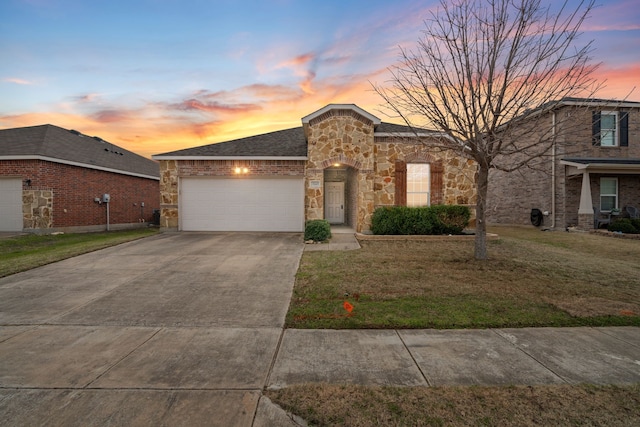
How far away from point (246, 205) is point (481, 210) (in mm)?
9834

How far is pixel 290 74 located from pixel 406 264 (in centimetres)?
1013

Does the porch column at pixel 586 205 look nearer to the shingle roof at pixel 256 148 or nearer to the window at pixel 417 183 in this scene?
the window at pixel 417 183

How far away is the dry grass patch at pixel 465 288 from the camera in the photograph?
3.99 meters

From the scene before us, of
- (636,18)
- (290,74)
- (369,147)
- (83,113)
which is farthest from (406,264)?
(83,113)

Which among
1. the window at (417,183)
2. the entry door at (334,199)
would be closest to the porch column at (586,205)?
the window at (417,183)

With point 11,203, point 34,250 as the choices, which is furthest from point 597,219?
point 11,203

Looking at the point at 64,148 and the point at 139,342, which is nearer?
the point at 139,342

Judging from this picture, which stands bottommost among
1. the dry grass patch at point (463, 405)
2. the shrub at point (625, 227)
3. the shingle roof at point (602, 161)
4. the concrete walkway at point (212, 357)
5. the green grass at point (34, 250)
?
the concrete walkway at point (212, 357)

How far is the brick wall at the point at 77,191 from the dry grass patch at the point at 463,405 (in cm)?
1645

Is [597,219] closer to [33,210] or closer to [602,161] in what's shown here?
[602,161]

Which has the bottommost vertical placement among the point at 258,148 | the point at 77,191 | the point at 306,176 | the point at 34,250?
the point at 34,250

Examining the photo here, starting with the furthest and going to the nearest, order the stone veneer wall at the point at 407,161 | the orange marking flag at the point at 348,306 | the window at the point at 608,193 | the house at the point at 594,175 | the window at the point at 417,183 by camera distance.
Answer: the window at the point at 608,193
the house at the point at 594,175
the window at the point at 417,183
the stone veneer wall at the point at 407,161
the orange marking flag at the point at 348,306

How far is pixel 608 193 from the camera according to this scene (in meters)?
14.8

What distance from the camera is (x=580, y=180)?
48.5 ft
